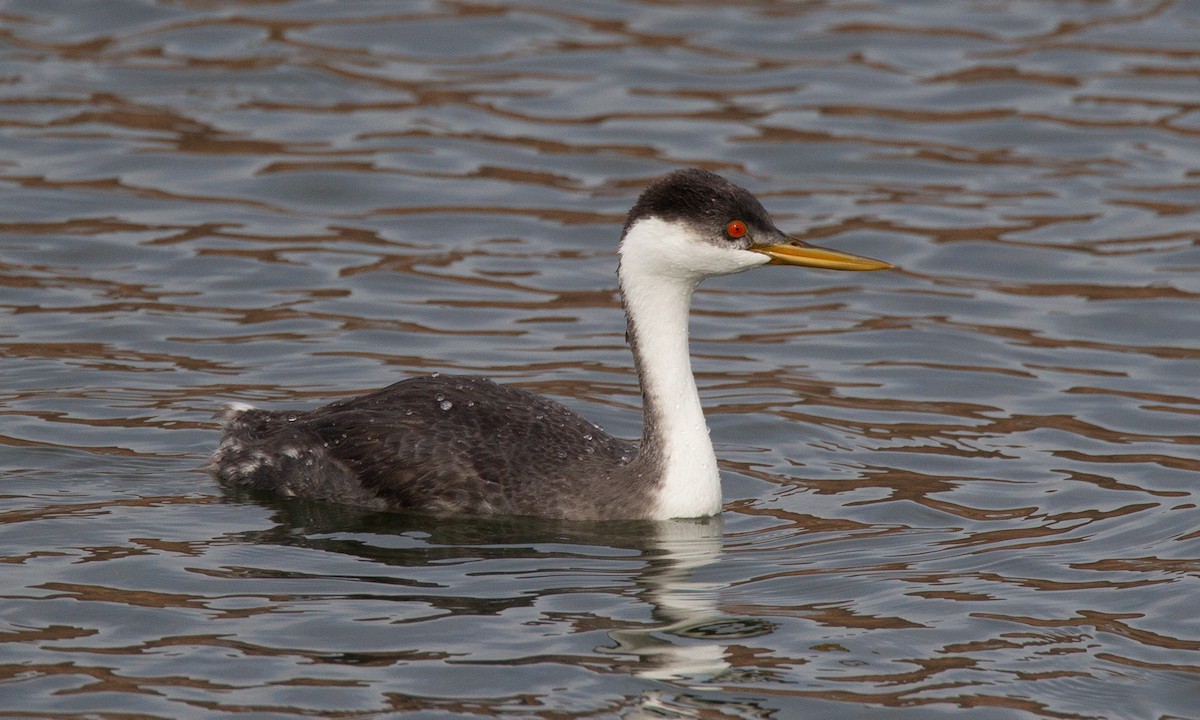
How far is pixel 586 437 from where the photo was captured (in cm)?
1005

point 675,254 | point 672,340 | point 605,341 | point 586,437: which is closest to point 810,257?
point 675,254

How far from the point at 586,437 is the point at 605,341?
2.98 metres

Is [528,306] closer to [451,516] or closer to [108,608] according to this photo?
[451,516]

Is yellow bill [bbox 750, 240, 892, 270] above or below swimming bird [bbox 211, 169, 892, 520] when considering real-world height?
above

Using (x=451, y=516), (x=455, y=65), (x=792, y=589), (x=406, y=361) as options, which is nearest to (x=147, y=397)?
(x=406, y=361)

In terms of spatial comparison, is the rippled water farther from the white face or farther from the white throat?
the white face

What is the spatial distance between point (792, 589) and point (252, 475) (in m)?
2.95

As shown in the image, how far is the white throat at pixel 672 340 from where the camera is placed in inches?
378

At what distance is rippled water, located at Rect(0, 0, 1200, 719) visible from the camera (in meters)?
7.93

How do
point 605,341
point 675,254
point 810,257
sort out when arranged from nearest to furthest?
point 675,254 < point 810,257 < point 605,341

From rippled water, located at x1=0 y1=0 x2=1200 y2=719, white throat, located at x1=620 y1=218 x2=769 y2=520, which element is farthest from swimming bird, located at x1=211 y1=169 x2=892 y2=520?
rippled water, located at x1=0 y1=0 x2=1200 y2=719

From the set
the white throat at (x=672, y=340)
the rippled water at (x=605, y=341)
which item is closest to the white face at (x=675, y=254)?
the white throat at (x=672, y=340)

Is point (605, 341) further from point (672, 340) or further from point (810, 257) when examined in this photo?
point (810, 257)

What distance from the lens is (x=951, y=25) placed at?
64.9 ft
